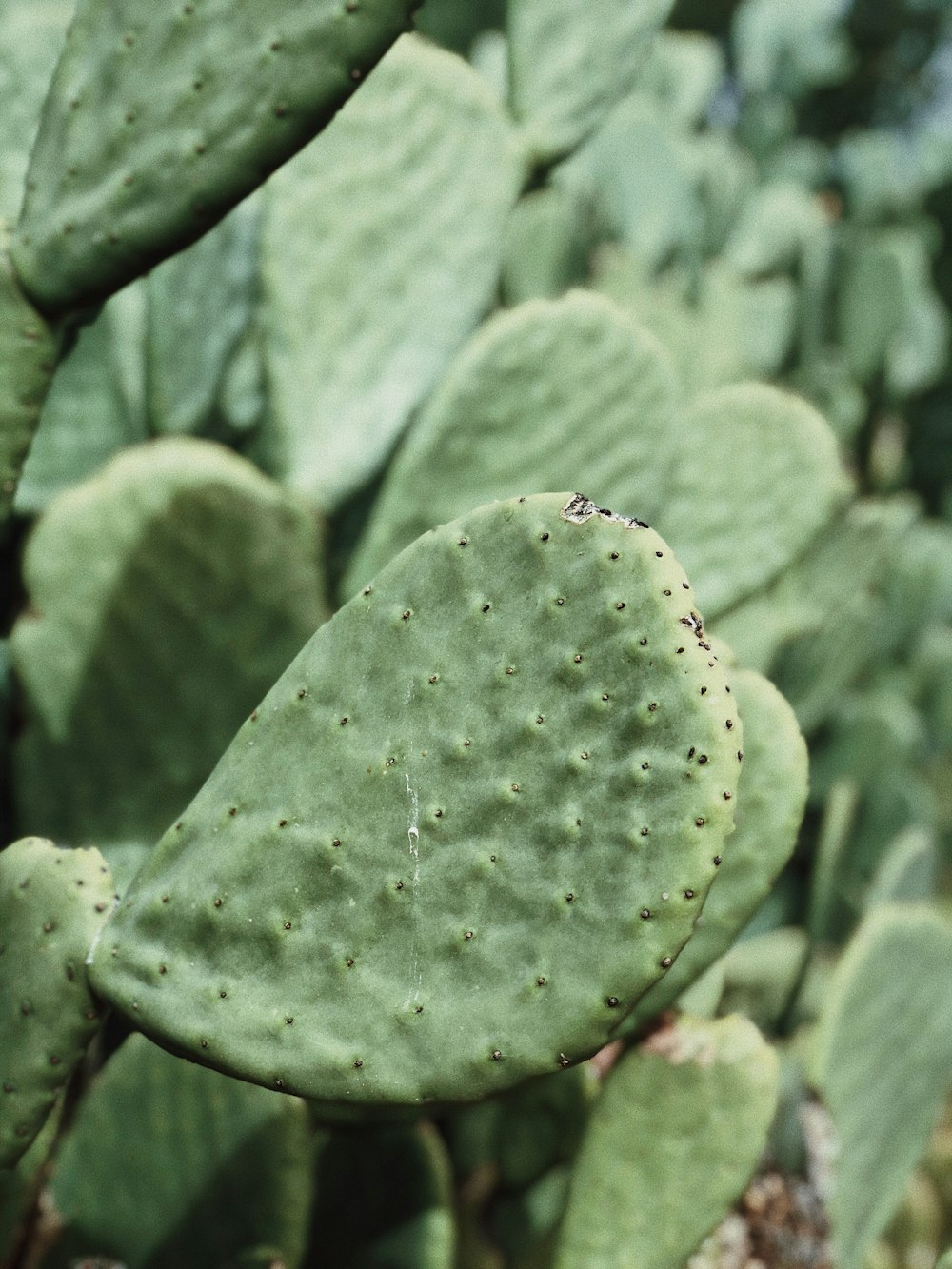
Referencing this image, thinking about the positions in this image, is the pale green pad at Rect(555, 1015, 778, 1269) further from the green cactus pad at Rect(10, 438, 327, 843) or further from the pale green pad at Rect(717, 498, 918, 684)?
the pale green pad at Rect(717, 498, 918, 684)

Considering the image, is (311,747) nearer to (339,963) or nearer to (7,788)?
(339,963)

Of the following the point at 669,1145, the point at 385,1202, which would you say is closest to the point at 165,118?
the point at 669,1145

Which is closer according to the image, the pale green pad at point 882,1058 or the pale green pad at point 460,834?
the pale green pad at point 460,834

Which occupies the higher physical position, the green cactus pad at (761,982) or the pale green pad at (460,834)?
the pale green pad at (460,834)

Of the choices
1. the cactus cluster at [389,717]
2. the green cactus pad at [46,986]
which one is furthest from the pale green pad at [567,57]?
the green cactus pad at [46,986]

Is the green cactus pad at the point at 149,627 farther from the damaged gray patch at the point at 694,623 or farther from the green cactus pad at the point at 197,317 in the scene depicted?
the damaged gray patch at the point at 694,623

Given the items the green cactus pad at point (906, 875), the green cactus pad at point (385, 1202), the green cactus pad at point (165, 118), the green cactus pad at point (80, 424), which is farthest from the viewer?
the green cactus pad at point (906, 875)

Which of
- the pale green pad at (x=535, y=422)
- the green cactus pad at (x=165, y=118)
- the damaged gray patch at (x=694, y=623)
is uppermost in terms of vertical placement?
the green cactus pad at (x=165, y=118)

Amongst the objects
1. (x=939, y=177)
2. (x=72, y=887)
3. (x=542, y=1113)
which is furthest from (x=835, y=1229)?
(x=939, y=177)
